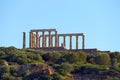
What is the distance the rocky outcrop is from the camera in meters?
93.3

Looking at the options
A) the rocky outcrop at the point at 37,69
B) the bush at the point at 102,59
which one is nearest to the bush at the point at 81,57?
the bush at the point at 102,59

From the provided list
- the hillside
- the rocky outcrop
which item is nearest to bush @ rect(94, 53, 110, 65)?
the hillside

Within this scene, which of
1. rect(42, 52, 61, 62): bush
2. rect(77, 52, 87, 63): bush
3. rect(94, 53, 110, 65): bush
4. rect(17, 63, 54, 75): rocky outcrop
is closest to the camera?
rect(17, 63, 54, 75): rocky outcrop

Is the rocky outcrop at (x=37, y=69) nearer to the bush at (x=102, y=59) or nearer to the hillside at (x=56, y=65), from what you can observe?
the hillside at (x=56, y=65)

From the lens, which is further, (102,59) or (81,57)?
(81,57)

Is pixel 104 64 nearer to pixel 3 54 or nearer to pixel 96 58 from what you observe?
pixel 96 58

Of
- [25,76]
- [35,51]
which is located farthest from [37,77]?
[35,51]

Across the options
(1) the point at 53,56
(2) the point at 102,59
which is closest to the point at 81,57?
(2) the point at 102,59

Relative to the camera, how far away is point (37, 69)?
93.9 meters

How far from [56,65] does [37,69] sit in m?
4.64

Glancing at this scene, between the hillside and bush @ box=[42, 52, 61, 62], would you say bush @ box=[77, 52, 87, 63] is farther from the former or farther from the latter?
bush @ box=[42, 52, 61, 62]

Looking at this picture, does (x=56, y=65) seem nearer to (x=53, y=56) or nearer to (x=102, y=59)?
(x=53, y=56)

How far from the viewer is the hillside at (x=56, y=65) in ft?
306

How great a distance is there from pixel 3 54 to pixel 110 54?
1426 cm
